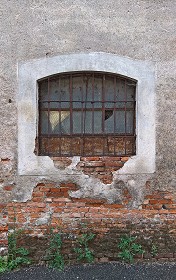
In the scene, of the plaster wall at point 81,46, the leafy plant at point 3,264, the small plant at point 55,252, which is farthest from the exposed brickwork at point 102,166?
the leafy plant at point 3,264

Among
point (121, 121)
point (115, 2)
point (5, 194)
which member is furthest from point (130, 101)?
point (5, 194)

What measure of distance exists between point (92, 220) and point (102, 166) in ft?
2.37

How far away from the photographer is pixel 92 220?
4.47 meters

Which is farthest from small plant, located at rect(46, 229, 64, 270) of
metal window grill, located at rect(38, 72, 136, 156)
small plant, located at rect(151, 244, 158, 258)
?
small plant, located at rect(151, 244, 158, 258)

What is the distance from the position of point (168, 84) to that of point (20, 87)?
6.32 feet

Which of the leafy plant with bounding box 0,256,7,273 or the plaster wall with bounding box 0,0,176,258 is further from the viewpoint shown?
the plaster wall with bounding box 0,0,176,258

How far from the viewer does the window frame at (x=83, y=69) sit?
4.39 m

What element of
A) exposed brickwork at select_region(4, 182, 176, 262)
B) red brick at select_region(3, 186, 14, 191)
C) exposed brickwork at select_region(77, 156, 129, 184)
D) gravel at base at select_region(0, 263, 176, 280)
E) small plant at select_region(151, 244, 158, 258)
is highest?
exposed brickwork at select_region(77, 156, 129, 184)

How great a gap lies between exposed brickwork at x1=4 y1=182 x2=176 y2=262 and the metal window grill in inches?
22.3

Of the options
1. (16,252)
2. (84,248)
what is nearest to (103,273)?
(84,248)

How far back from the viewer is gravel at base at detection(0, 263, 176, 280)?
4098 mm

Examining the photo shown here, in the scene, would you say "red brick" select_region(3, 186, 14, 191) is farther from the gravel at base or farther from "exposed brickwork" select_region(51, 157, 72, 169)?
the gravel at base

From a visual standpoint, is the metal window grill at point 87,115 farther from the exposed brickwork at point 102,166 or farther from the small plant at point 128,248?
the small plant at point 128,248

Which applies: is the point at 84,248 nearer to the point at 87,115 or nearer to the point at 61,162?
the point at 61,162
